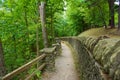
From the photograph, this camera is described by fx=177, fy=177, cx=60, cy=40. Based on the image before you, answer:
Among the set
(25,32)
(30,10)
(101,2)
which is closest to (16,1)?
(30,10)

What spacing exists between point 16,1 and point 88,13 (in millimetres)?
14361

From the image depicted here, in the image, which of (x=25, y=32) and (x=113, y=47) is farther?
(x=25, y=32)

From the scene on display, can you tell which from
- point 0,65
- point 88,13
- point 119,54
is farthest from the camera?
point 88,13

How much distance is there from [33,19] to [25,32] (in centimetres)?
110

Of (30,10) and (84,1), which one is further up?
(84,1)

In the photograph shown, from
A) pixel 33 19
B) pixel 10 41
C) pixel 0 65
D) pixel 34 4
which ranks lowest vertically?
pixel 0 65

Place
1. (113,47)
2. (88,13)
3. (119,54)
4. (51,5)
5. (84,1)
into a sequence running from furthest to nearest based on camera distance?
(88,13)
(84,1)
(51,5)
(113,47)
(119,54)

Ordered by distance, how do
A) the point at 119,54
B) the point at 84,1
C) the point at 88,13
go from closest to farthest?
the point at 119,54 → the point at 84,1 → the point at 88,13

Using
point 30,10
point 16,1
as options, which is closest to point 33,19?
point 30,10

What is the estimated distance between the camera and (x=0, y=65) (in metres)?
8.00

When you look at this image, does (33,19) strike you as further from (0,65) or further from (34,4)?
(0,65)

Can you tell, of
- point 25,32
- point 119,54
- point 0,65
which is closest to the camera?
point 119,54

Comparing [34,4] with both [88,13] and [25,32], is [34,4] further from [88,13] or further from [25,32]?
[88,13]

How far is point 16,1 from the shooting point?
38.9 ft
